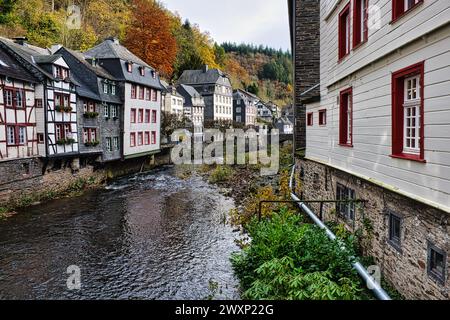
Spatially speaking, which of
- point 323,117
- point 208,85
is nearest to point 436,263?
point 323,117

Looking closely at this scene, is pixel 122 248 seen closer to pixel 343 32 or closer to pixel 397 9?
pixel 343 32

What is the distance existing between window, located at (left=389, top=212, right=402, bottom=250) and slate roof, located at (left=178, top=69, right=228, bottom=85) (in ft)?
221

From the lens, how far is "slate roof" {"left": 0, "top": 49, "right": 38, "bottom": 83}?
19.0 m

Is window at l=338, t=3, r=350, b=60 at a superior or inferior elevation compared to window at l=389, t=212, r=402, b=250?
superior

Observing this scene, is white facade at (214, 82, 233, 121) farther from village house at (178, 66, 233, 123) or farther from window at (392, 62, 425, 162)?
window at (392, 62, 425, 162)

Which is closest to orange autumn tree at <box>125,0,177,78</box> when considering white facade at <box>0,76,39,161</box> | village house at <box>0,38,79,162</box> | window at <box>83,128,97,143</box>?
window at <box>83,128,97,143</box>

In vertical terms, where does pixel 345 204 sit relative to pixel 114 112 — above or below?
below

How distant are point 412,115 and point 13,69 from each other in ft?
66.9

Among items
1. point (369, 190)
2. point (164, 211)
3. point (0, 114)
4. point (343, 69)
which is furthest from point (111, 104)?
point (369, 190)

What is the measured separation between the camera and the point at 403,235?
700cm

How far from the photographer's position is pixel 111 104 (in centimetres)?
2988

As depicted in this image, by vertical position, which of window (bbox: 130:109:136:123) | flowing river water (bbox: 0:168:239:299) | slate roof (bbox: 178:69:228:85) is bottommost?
flowing river water (bbox: 0:168:239:299)

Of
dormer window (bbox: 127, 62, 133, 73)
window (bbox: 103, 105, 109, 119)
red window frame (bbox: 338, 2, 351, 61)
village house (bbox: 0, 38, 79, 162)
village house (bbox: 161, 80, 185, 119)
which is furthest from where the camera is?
village house (bbox: 161, 80, 185, 119)

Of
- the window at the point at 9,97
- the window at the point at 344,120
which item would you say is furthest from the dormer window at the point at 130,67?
the window at the point at 344,120
